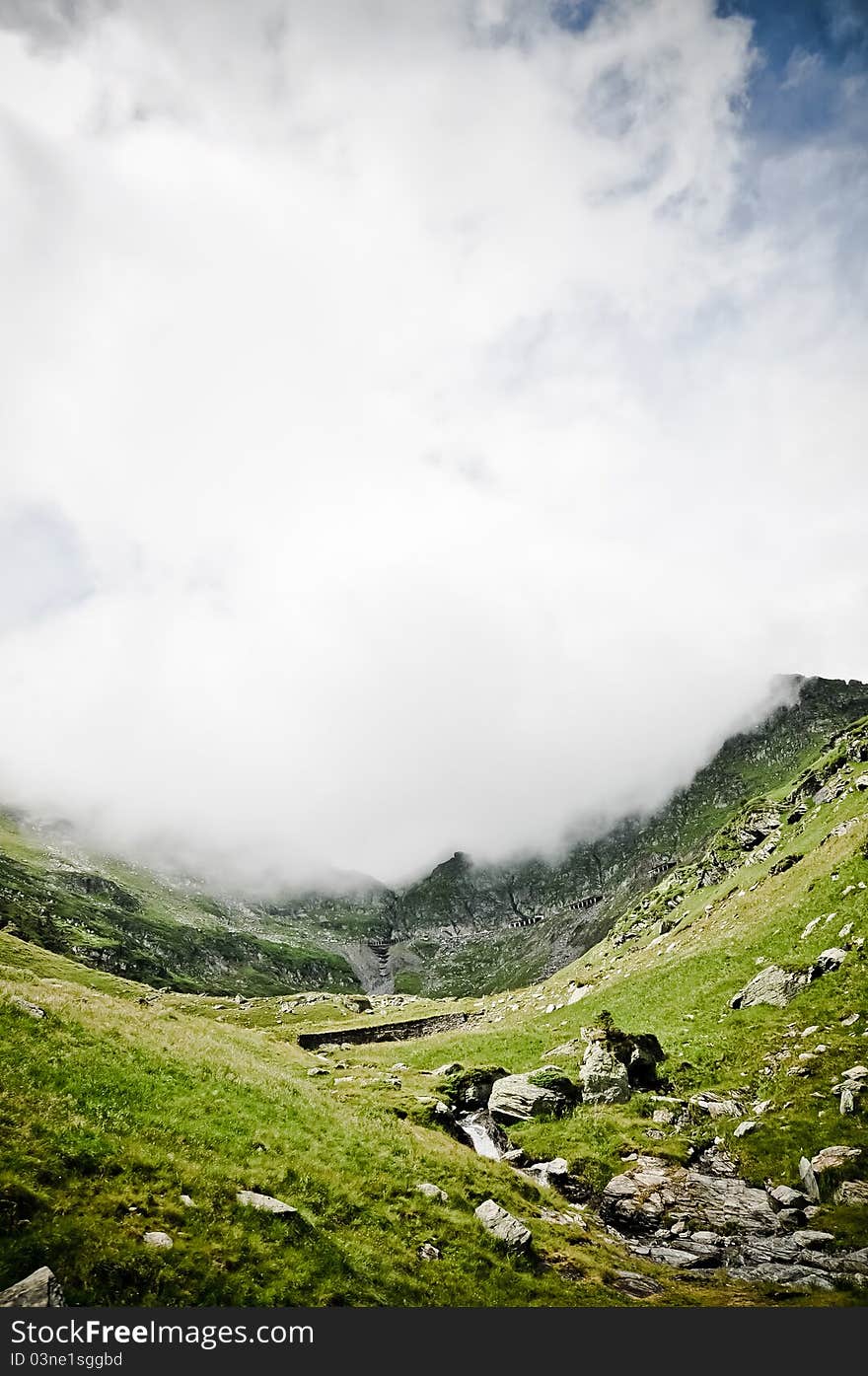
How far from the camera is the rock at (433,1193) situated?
17453 mm

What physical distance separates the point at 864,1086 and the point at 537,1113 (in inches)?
555

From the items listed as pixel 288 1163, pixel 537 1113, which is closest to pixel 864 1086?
pixel 537 1113

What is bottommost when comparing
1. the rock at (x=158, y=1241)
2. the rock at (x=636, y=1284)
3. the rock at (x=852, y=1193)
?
the rock at (x=636, y=1284)

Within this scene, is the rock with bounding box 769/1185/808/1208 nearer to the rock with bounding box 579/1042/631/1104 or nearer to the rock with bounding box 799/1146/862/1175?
the rock with bounding box 799/1146/862/1175

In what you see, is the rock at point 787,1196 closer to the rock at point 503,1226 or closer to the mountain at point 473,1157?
the mountain at point 473,1157

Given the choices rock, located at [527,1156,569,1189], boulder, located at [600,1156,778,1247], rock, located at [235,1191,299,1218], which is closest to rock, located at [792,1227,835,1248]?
boulder, located at [600,1156,778,1247]

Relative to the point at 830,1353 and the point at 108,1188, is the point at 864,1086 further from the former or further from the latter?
the point at 108,1188

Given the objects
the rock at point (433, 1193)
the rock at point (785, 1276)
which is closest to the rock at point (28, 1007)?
the rock at point (433, 1193)

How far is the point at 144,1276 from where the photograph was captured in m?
10.5

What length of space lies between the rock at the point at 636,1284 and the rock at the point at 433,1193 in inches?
193

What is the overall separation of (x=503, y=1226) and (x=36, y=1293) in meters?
11.9

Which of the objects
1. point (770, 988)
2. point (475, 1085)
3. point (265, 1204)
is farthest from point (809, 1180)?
point (475, 1085)

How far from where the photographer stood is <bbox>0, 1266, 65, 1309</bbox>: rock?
358 inches

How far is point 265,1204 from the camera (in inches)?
543
